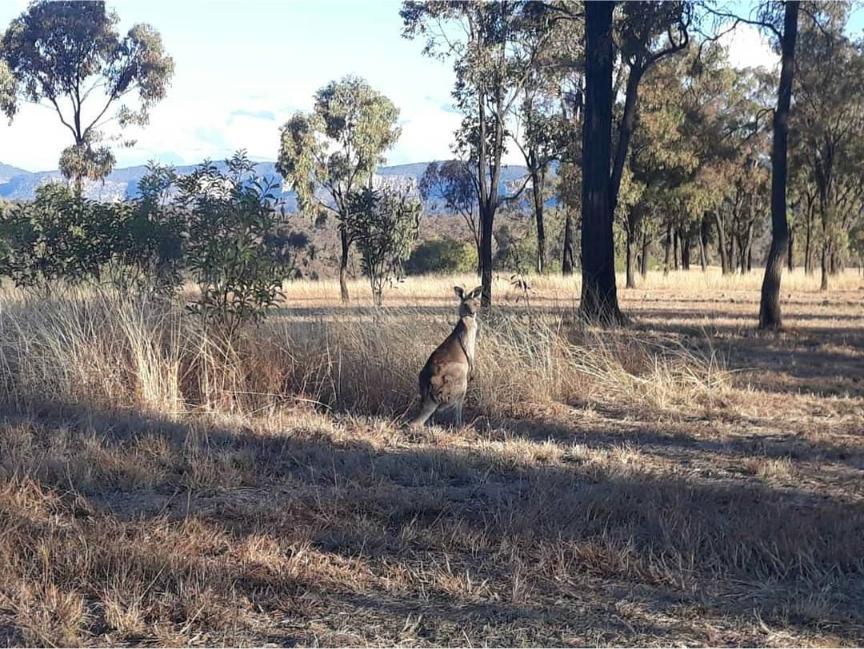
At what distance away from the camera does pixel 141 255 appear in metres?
10.7

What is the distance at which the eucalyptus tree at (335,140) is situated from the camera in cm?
3409

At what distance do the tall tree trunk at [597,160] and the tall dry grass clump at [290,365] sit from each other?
5.79 m

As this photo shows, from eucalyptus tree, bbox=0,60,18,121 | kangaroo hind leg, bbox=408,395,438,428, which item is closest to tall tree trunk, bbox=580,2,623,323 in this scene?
kangaroo hind leg, bbox=408,395,438,428

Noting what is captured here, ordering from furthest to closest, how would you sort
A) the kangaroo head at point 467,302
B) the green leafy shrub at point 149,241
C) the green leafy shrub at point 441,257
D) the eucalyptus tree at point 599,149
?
the green leafy shrub at point 441,257, the eucalyptus tree at point 599,149, the green leafy shrub at point 149,241, the kangaroo head at point 467,302

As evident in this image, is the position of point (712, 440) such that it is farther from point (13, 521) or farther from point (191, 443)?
point (13, 521)

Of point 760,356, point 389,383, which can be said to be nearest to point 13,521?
point 389,383

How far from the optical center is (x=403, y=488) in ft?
18.0

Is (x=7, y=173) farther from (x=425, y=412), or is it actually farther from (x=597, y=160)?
(x=425, y=412)

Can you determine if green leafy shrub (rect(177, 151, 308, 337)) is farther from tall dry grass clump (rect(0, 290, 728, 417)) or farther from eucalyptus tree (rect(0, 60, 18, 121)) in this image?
eucalyptus tree (rect(0, 60, 18, 121))

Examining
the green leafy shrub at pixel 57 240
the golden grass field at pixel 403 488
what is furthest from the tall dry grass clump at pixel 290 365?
the green leafy shrub at pixel 57 240

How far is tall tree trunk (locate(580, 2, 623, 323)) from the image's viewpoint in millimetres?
15031

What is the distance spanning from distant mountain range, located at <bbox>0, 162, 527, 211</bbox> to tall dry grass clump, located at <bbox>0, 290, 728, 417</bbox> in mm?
1902

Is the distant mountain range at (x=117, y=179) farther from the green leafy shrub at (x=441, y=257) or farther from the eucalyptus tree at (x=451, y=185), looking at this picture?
the green leafy shrub at (x=441, y=257)

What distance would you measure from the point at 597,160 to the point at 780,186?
3392mm
